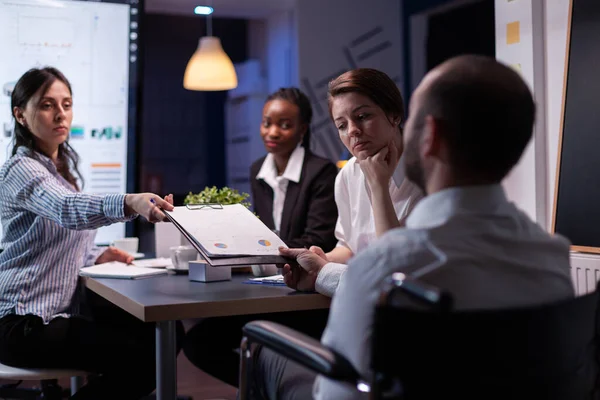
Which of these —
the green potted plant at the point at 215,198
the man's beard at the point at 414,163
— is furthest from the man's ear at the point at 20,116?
the man's beard at the point at 414,163

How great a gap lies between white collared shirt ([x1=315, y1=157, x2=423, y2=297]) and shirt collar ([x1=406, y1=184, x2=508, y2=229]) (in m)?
0.88

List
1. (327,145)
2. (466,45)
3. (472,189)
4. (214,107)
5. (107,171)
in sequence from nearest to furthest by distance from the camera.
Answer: (472,189)
(107,171)
(466,45)
(327,145)
(214,107)

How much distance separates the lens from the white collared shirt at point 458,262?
44.1 inches

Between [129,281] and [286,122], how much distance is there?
53.7 inches

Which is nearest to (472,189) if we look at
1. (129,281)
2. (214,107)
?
(129,281)

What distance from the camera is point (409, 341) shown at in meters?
1.04

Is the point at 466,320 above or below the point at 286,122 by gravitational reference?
below

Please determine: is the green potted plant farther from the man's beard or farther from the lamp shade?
the lamp shade

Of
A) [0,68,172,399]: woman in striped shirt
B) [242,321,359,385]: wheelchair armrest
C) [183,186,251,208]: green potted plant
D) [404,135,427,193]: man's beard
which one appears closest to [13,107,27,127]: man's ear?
[0,68,172,399]: woman in striped shirt

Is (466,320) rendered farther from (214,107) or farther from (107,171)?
(214,107)

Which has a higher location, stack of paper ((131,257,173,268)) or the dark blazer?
the dark blazer

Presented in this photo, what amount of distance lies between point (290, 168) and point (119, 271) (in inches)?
43.0

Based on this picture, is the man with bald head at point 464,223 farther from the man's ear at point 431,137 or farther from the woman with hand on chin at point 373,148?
the woman with hand on chin at point 373,148

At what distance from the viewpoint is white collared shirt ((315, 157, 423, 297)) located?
2.20 metres
